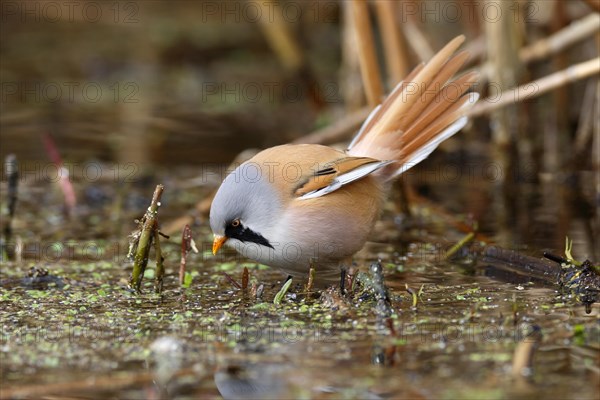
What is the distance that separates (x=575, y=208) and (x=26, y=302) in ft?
11.0

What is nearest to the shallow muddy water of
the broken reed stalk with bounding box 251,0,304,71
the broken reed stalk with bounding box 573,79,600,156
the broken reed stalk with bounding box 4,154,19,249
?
the broken reed stalk with bounding box 4,154,19,249

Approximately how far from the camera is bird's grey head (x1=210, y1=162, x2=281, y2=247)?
4098 mm

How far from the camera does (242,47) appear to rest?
11.0 m

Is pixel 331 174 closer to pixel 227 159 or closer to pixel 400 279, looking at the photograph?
pixel 400 279

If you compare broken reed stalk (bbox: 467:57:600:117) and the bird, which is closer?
the bird

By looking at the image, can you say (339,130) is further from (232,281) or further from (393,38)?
(232,281)

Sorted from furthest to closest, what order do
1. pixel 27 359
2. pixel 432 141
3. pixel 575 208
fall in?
pixel 575 208 → pixel 432 141 → pixel 27 359

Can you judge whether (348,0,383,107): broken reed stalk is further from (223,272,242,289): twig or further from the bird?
(223,272,242,289): twig

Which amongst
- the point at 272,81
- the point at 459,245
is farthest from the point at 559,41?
the point at 272,81

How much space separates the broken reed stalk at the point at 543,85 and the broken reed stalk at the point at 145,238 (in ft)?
6.98

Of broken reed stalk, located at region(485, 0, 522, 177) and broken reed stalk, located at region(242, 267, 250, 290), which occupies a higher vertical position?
broken reed stalk, located at region(485, 0, 522, 177)

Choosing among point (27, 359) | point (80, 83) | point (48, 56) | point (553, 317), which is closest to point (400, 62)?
point (553, 317)

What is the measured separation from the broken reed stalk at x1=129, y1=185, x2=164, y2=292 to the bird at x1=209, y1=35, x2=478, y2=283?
0.80 feet

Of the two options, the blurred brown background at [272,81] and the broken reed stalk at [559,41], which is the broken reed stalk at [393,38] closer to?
the blurred brown background at [272,81]
